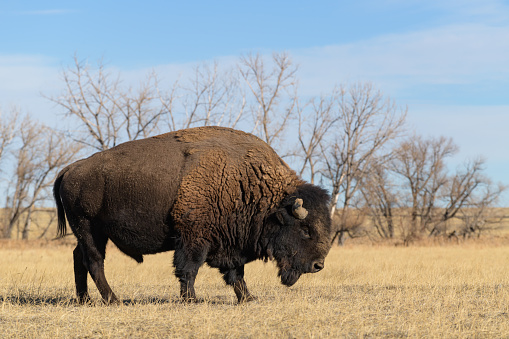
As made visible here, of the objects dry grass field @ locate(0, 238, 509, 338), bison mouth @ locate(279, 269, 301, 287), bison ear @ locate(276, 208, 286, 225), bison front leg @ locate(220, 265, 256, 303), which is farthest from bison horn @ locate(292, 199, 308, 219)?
bison front leg @ locate(220, 265, 256, 303)

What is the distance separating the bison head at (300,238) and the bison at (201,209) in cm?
1

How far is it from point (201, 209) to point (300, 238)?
150 centimetres

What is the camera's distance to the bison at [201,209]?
781 centimetres

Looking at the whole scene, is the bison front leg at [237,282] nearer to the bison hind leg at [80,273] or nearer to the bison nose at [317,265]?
the bison nose at [317,265]

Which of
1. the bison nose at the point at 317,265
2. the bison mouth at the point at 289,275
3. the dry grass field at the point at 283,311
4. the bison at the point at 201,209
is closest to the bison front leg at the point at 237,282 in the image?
the bison at the point at 201,209

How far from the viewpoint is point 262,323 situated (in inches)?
239

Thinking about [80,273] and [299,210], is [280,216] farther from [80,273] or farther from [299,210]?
[80,273]

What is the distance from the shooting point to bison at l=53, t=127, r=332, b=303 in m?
7.81

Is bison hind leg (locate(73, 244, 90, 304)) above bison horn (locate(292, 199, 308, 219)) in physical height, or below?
below

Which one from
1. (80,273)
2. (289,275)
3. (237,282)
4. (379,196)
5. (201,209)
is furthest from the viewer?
(379,196)

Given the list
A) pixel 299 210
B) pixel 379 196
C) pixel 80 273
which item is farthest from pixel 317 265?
pixel 379 196

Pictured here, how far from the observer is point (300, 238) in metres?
7.84

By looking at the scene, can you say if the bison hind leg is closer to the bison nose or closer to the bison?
the bison

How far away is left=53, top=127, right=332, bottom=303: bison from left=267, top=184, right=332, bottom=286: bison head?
0.01m
